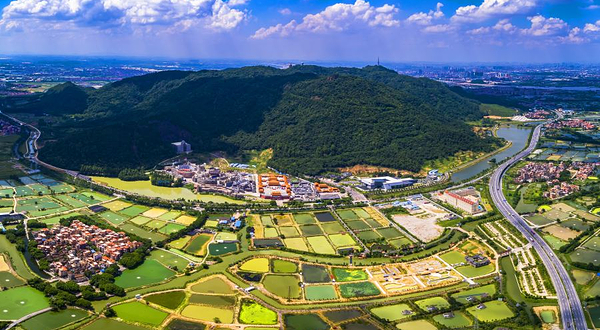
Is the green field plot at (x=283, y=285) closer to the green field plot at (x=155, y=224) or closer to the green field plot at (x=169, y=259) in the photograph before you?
the green field plot at (x=169, y=259)

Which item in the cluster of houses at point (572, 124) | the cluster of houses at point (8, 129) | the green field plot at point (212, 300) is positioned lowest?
the green field plot at point (212, 300)

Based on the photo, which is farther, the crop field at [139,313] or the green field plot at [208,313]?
the green field plot at [208,313]

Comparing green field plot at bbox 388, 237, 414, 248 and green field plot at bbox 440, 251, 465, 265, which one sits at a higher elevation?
green field plot at bbox 388, 237, 414, 248

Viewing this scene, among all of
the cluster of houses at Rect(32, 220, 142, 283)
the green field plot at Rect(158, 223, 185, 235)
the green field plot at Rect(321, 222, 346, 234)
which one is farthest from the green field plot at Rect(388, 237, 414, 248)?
the cluster of houses at Rect(32, 220, 142, 283)

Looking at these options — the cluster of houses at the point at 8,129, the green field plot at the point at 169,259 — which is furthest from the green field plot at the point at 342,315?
the cluster of houses at the point at 8,129

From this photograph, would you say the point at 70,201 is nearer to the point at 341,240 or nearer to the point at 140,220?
the point at 140,220

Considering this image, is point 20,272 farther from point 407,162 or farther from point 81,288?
point 407,162

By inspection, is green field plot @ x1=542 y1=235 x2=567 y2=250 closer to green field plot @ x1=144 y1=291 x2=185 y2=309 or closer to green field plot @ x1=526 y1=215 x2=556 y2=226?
green field plot @ x1=526 y1=215 x2=556 y2=226
